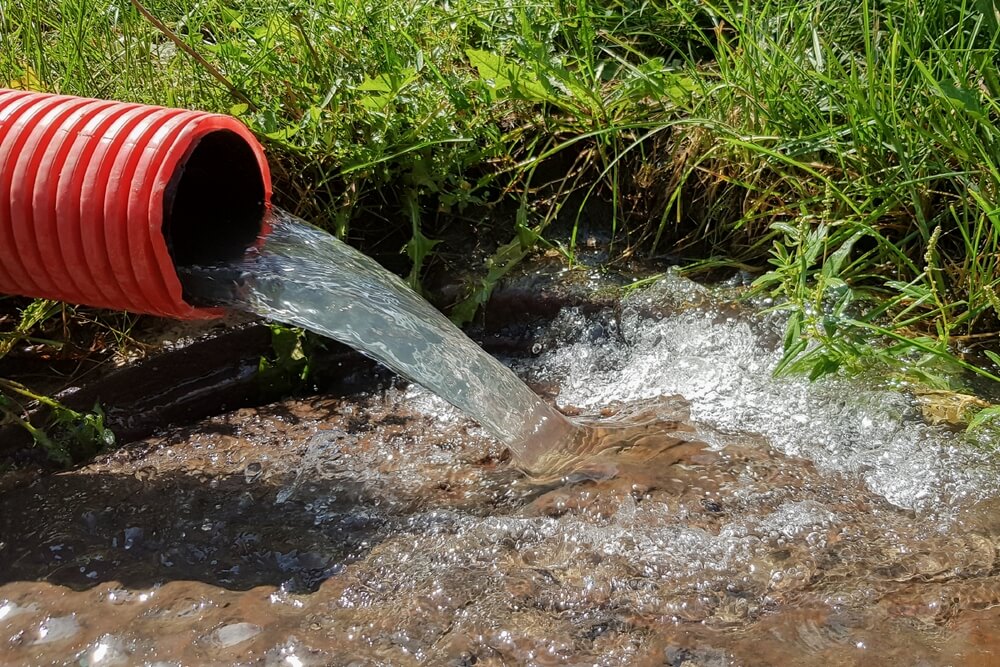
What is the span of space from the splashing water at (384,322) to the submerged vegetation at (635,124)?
0.38 meters

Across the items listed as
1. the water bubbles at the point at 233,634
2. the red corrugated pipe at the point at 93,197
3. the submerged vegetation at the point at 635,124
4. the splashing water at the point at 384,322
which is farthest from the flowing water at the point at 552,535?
the red corrugated pipe at the point at 93,197

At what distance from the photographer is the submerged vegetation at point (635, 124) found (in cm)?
242

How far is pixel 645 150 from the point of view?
113 inches

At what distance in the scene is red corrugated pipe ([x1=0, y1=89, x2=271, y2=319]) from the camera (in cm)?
189

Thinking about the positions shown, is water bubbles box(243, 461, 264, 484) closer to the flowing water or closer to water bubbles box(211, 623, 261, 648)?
the flowing water

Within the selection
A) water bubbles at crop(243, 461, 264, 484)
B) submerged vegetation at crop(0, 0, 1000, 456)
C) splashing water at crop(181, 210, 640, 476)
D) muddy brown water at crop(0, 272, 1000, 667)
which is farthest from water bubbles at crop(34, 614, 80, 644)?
submerged vegetation at crop(0, 0, 1000, 456)

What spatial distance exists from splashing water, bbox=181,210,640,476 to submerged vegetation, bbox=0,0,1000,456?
377mm

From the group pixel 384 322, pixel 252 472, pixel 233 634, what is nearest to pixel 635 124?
pixel 384 322

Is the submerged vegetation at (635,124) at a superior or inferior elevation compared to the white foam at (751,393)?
superior

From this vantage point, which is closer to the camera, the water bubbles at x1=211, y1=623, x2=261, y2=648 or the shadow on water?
the water bubbles at x1=211, y1=623, x2=261, y2=648

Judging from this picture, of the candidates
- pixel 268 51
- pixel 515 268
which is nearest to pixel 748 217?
pixel 515 268

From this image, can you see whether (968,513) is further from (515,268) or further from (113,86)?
(113,86)

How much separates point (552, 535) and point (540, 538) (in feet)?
0.08

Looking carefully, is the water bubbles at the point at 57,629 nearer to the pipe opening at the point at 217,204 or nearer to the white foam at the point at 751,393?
the pipe opening at the point at 217,204
